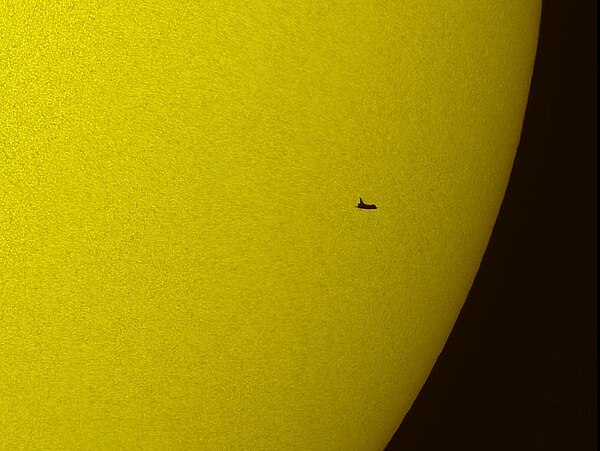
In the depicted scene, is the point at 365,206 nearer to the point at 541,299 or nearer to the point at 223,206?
the point at 223,206

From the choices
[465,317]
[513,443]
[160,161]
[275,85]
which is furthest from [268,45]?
[513,443]

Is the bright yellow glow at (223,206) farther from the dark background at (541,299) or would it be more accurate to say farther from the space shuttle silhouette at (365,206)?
the dark background at (541,299)

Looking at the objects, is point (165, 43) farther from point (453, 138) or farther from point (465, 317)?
point (465, 317)

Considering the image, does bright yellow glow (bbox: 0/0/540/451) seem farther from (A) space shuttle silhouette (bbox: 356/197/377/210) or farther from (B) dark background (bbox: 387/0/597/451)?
(B) dark background (bbox: 387/0/597/451)

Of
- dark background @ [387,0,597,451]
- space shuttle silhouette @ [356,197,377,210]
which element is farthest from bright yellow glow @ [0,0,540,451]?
dark background @ [387,0,597,451]

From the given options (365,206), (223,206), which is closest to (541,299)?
(365,206)

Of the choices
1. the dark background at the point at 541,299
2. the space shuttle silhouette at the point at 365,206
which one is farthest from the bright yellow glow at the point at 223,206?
the dark background at the point at 541,299
